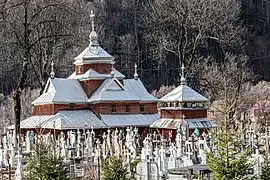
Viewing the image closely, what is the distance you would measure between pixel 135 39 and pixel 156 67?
3.96 metres

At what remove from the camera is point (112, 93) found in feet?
115

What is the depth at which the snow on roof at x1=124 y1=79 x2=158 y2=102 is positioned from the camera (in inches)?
1436

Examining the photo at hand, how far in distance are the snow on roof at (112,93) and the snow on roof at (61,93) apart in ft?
2.57

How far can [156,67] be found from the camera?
6575cm

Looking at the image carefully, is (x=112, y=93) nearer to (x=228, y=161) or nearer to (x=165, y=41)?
(x=228, y=161)

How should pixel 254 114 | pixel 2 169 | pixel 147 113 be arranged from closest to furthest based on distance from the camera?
pixel 2 169, pixel 147 113, pixel 254 114

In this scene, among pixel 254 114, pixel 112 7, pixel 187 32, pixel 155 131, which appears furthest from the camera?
pixel 112 7

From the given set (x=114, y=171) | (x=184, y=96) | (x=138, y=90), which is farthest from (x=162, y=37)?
(x=114, y=171)

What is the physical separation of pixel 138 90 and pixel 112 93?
2.65m

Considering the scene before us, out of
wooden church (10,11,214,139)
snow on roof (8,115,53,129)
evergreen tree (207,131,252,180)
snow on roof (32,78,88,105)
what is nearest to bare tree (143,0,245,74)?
wooden church (10,11,214,139)

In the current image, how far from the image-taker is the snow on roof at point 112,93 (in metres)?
34.8

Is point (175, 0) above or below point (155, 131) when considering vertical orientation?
above

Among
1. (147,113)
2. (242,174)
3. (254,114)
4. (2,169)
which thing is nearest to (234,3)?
(254,114)

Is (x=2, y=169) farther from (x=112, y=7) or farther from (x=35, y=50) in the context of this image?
(x=112, y=7)
